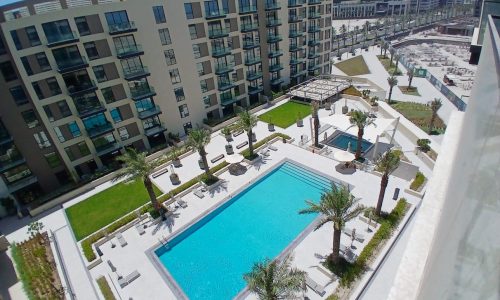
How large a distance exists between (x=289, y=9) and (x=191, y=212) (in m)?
43.8

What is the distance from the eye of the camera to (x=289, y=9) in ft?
174

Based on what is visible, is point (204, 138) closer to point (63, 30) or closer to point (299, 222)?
point (299, 222)

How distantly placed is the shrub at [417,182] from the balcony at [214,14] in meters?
34.8

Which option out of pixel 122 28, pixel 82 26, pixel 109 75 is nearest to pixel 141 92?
pixel 109 75

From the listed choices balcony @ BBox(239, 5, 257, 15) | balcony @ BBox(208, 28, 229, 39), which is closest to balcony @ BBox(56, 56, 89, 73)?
balcony @ BBox(208, 28, 229, 39)

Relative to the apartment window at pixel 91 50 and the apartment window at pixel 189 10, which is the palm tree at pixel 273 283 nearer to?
the apartment window at pixel 91 50

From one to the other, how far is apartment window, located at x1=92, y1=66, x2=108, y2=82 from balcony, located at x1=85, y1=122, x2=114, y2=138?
5.70 meters

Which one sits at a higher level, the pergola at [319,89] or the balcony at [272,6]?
the balcony at [272,6]

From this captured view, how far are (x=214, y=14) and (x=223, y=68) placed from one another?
26.8ft

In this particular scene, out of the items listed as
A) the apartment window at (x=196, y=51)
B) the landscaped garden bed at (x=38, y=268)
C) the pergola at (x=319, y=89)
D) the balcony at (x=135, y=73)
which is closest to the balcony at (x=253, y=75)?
the pergola at (x=319, y=89)

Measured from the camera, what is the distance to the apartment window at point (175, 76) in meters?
40.3

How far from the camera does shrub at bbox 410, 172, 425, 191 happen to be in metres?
27.0

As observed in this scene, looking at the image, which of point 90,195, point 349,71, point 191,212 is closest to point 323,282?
point 191,212

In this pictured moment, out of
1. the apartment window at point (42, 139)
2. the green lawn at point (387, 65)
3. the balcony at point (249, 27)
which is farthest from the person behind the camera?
the green lawn at point (387, 65)
